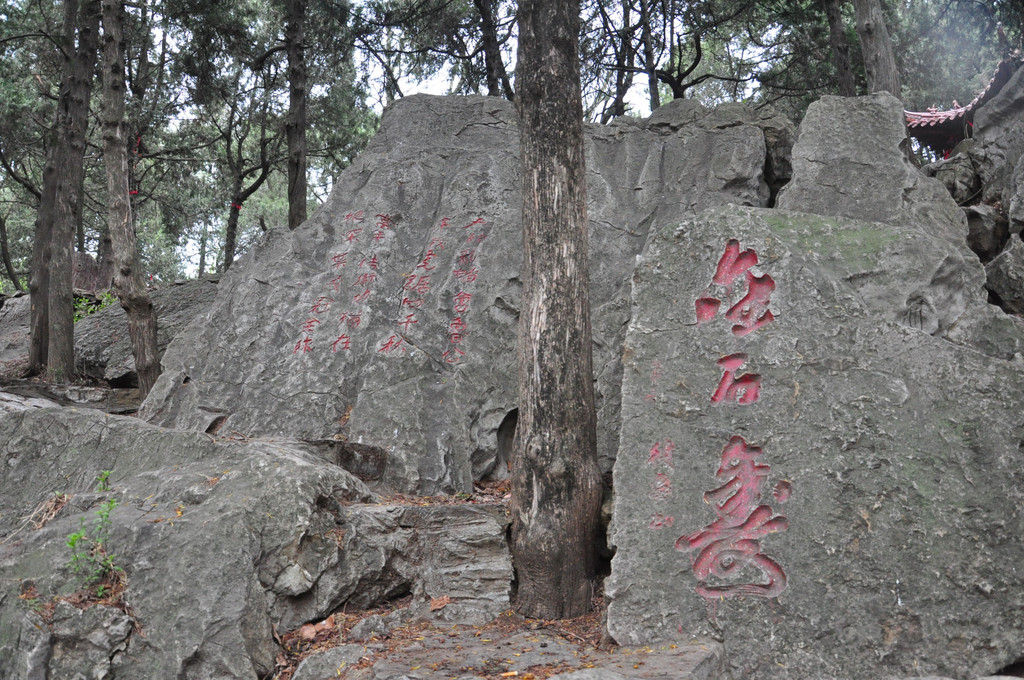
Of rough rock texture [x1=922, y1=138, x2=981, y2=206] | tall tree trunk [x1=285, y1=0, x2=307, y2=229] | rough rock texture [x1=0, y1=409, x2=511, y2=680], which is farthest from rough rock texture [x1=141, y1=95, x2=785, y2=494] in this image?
tall tree trunk [x1=285, y1=0, x2=307, y2=229]

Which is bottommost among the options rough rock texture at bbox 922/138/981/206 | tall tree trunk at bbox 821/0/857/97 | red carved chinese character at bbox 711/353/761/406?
red carved chinese character at bbox 711/353/761/406

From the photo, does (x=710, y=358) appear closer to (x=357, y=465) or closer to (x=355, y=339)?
(x=357, y=465)

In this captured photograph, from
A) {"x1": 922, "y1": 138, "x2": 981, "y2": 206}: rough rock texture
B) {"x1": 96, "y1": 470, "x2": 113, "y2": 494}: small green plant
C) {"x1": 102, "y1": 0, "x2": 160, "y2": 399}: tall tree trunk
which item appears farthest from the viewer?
{"x1": 922, "y1": 138, "x2": 981, "y2": 206}: rough rock texture

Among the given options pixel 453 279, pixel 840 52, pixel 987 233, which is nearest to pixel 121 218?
pixel 453 279

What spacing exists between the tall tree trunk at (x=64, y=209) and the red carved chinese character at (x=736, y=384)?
7.50 m

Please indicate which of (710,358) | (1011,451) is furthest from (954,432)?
(710,358)

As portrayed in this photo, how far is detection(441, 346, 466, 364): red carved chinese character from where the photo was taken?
628 centimetres

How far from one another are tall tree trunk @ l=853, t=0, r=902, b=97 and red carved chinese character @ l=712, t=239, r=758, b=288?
5492 mm

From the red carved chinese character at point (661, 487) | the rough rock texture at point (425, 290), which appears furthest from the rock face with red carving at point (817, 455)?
the rough rock texture at point (425, 290)

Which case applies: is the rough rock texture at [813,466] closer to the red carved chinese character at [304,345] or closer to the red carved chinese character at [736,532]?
the red carved chinese character at [736,532]

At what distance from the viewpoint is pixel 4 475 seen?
5.29 metres

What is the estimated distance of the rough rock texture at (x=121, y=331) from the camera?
357 inches

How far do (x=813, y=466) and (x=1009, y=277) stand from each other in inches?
143

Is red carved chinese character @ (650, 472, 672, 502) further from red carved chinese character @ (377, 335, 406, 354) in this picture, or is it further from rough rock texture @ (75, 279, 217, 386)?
rough rock texture @ (75, 279, 217, 386)
